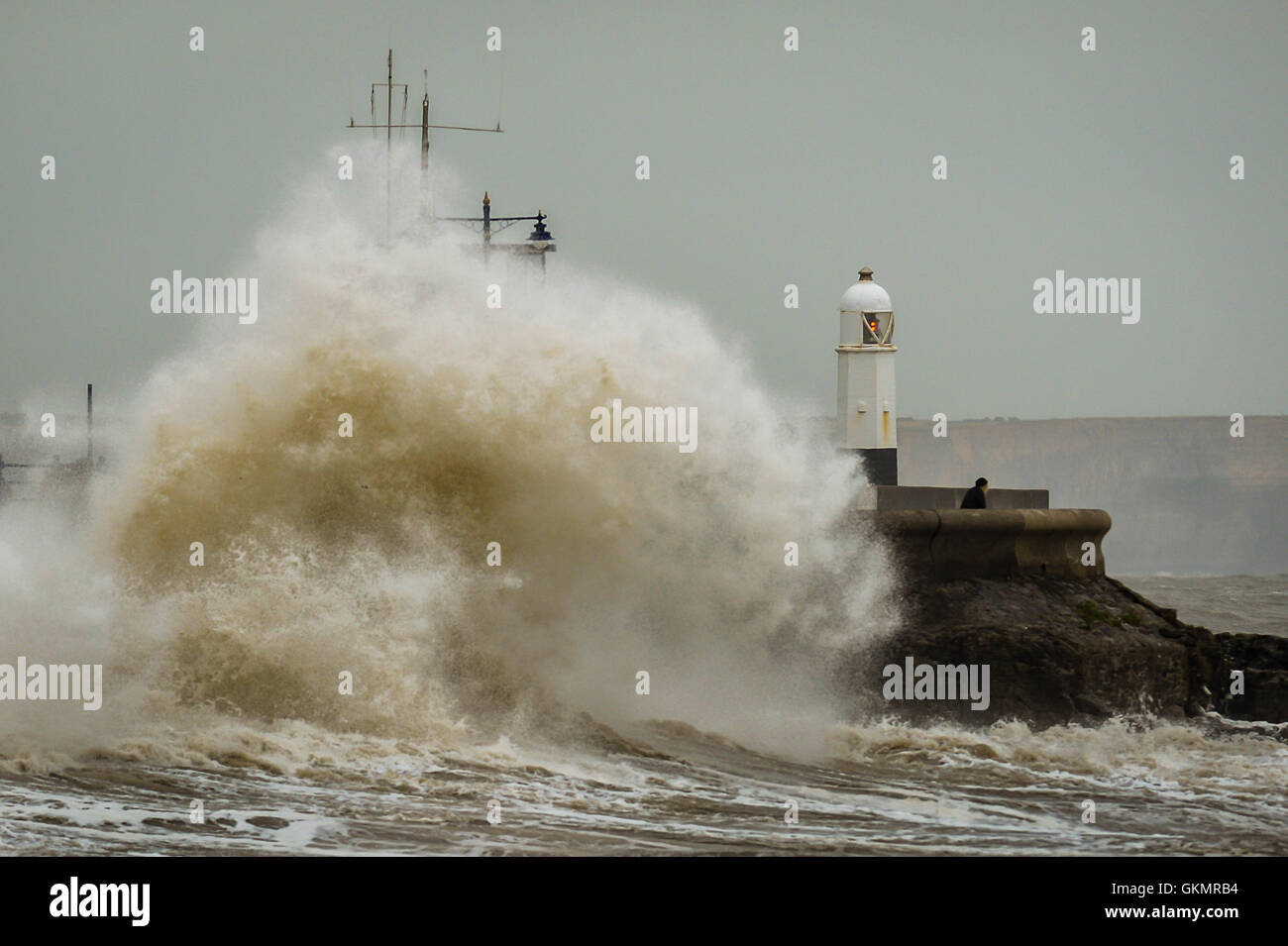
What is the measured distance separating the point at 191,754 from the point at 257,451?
3.20 m

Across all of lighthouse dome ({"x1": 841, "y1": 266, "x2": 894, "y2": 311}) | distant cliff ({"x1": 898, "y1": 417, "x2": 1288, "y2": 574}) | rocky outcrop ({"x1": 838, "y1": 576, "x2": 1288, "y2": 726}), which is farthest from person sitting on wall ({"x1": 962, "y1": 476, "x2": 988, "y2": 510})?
distant cliff ({"x1": 898, "y1": 417, "x2": 1288, "y2": 574})

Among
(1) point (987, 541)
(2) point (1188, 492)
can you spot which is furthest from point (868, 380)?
(2) point (1188, 492)

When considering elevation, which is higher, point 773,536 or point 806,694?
point 773,536

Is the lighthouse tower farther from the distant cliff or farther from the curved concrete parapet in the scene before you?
the distant cliff

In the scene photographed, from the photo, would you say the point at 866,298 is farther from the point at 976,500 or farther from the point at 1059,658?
the point at 1059,658

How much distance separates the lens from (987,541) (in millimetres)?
16609

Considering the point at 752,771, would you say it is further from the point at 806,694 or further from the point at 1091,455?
the point at 1091,455

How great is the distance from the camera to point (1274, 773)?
14.2 meters

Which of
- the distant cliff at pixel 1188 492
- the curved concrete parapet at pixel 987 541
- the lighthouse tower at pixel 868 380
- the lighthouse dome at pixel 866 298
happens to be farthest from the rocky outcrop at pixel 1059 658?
the distant cliff at pixel 1188 492

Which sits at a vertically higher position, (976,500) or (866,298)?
(866,298)

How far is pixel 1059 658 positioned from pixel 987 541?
1363 mm

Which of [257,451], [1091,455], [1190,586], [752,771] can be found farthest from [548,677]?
[1091,455]

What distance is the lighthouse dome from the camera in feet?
63.9

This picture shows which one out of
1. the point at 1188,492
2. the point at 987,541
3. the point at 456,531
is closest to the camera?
the point at 456,531
